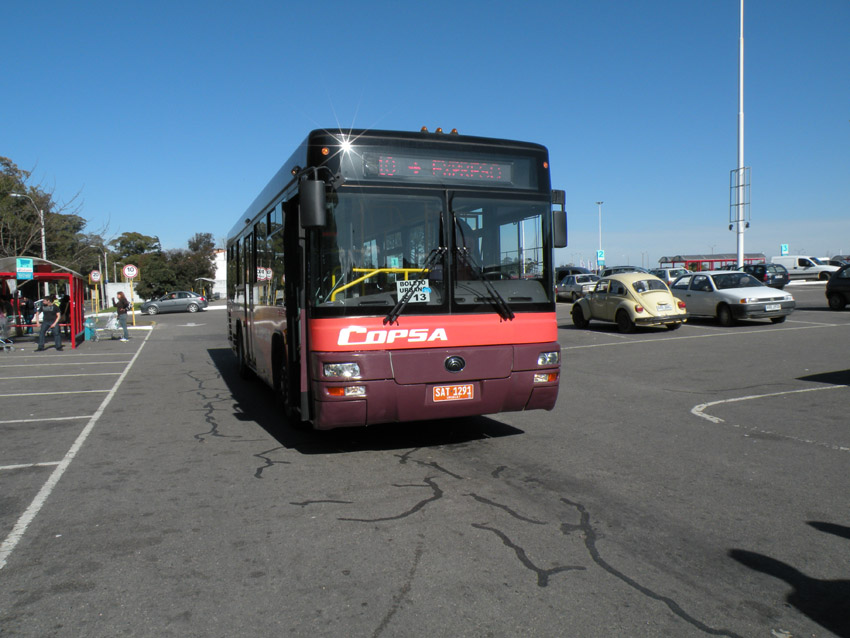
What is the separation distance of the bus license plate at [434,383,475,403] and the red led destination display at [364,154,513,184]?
194 cm

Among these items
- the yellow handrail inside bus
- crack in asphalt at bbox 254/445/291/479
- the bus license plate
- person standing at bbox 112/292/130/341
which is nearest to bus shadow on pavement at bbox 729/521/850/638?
the bus license plate

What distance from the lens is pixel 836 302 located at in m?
23.2

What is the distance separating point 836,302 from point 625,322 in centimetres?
872

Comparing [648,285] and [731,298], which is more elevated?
[648,285]

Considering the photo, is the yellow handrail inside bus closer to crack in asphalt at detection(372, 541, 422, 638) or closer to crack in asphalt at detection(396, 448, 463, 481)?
crack in asphalt at detection(396, 448, 463, 481)

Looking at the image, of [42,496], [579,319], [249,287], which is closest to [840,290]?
[579,319]

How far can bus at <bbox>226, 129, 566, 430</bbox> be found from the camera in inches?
240

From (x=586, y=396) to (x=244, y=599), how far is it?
23.9ft

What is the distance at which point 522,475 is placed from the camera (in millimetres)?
5902

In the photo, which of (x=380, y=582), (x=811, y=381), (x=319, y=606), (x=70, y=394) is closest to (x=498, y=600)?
(x=380, y=582)

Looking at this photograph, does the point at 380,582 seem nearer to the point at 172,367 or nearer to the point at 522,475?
the point at 522,475

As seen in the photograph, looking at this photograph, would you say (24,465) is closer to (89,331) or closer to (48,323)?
(48,323)

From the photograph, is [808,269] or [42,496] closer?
[42,496]

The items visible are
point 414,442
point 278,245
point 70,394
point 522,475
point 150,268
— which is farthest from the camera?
point 150,268
